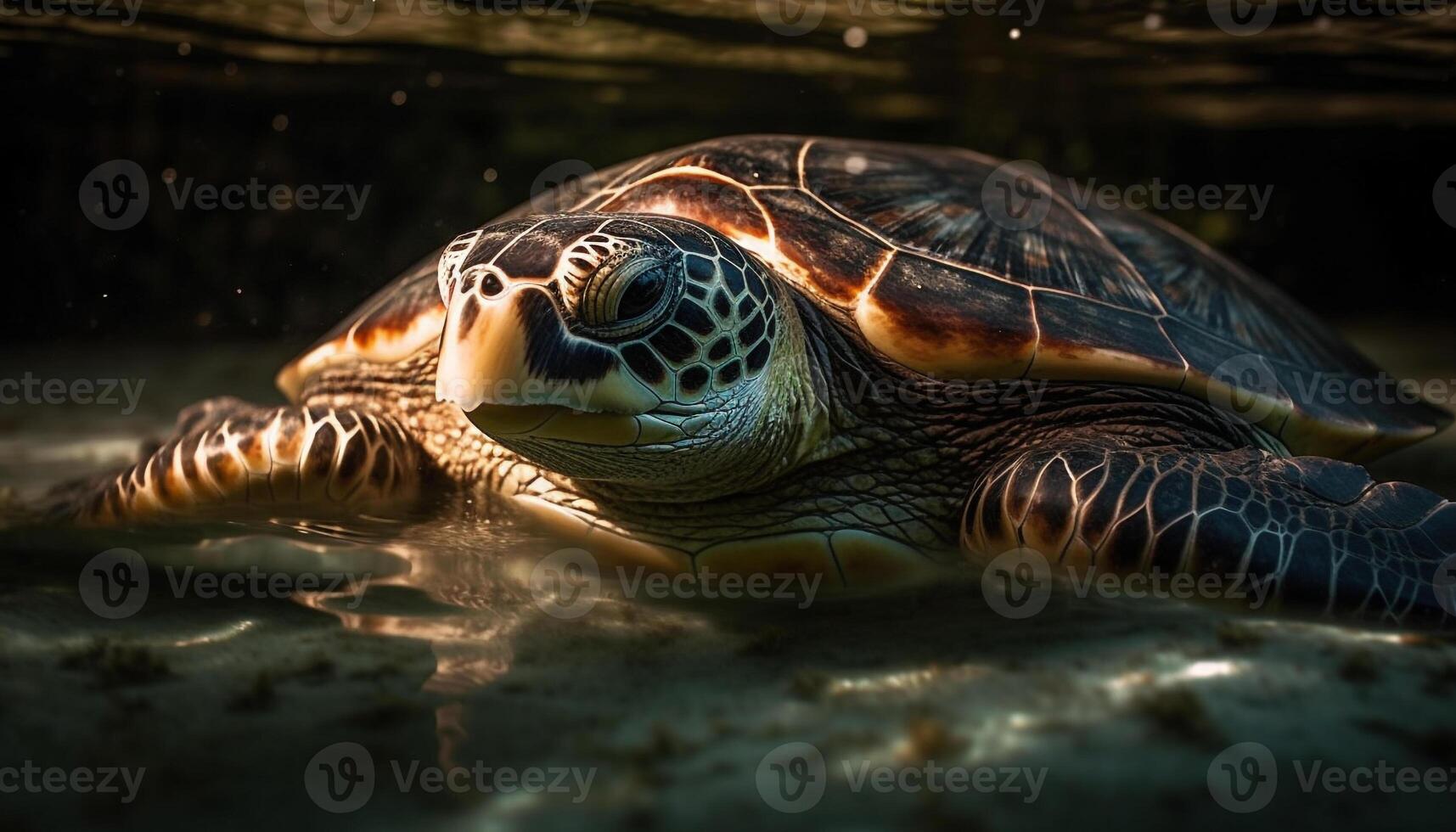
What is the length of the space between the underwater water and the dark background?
0.06m

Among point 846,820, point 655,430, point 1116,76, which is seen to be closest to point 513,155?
point 1116,76

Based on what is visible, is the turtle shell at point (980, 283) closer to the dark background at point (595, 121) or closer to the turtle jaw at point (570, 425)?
the turtle jaw at point (570, 425)

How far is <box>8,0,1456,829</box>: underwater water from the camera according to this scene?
139 centimetres

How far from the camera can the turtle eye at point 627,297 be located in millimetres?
1982

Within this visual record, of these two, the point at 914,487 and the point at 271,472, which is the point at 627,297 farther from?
the point at 271,472

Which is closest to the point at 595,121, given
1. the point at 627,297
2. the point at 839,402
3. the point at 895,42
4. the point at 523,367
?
the point at 895,42

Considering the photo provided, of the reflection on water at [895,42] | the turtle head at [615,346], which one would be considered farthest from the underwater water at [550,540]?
the turtle head at [615,346]

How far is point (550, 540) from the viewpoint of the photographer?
2.69 metres

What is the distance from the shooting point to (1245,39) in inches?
302

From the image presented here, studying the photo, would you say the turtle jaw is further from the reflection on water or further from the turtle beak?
the reflection on water

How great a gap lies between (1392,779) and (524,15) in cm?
742

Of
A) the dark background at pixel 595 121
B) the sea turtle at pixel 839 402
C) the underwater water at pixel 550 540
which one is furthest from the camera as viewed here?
the dark background at pixel 595 121

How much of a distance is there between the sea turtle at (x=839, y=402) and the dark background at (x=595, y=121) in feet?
15.0

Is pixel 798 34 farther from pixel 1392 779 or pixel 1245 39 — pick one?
pixel 1392 779
